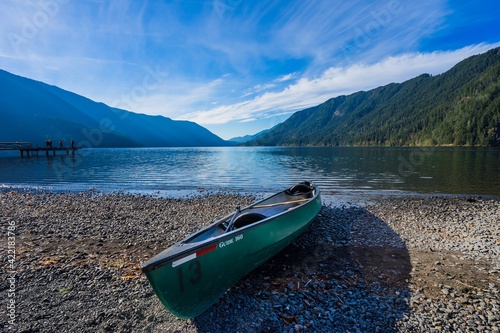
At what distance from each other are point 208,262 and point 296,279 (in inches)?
113

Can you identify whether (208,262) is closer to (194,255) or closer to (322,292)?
(194,255)

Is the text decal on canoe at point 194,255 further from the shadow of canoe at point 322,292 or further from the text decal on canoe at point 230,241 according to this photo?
the shadow of canoe at point 322,292

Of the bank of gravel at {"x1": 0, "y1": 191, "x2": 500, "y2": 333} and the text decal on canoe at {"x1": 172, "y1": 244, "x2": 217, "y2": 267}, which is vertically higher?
the text decal on canoe at {"x1": 172, "y1": 244, "x2": 217, "y2": 267}

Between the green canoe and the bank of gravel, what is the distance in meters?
0.53

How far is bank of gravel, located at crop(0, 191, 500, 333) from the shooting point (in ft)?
17.3

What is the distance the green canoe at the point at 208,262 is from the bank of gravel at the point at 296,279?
0.53 m

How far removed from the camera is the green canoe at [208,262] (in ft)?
16.2

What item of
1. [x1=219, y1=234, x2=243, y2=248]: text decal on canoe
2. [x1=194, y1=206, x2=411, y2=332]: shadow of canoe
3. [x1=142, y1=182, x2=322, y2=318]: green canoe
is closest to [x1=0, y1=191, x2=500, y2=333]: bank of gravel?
[x1=194, y1=206, x2=411, y2=332]: shadow of canoe

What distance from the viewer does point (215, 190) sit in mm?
23719

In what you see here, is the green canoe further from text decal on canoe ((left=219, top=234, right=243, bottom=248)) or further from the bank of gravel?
the bank of gravel

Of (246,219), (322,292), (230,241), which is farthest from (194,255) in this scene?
(322,292)

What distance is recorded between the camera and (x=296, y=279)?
6969 mm

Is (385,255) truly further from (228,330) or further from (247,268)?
(228,330)

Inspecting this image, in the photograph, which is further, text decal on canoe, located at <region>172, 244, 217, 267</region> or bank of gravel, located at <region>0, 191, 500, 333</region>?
bank of gravel, located at <region>0, 191, 500, 333</region>
